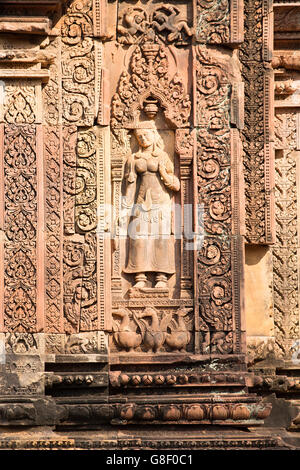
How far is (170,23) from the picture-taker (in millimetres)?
16906

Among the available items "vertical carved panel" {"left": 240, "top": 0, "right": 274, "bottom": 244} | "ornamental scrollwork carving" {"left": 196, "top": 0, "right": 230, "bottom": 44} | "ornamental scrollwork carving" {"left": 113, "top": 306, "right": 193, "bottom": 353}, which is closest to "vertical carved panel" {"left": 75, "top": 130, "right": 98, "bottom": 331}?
"ornamental scrollwork carving" {"left": 113, "top": 306, "right": 193, "bottom": 353}

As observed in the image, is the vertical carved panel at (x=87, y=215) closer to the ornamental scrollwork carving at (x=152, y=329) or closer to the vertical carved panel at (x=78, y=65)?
the vertical carved panel at (x=78, y=65)

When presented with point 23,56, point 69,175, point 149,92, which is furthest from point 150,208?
point 23,56

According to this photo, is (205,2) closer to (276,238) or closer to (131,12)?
(131,12)

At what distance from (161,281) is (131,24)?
2883 mm

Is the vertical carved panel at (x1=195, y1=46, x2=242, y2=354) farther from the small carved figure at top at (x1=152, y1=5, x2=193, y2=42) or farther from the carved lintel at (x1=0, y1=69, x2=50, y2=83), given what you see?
the carved lintel at (x1=0, y1=69, x2=50, y2=83)

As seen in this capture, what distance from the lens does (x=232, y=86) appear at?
16906 millimetres

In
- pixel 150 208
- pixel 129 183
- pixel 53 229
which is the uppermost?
pixel 129 183

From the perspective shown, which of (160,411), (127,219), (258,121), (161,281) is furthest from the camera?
(258,121)

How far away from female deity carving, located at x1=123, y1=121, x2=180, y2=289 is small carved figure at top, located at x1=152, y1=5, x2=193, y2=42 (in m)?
1.08

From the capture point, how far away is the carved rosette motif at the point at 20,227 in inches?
637

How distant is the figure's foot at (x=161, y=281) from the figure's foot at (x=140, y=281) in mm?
142

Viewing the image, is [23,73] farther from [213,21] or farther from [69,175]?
[213,21]

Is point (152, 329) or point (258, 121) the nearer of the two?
point (152, 329)
